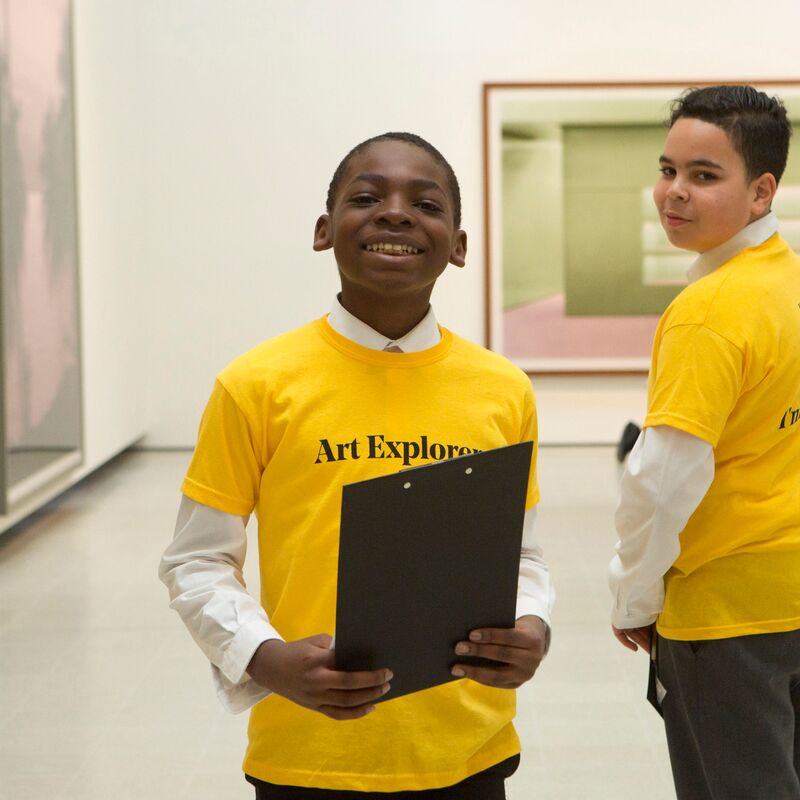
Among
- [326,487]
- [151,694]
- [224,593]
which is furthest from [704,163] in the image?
[151,694]

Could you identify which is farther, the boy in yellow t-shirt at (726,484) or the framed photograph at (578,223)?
the framed photograph at (578,223)

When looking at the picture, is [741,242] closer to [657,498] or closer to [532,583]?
[657,498]

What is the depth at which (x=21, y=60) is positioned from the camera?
7.34 meters

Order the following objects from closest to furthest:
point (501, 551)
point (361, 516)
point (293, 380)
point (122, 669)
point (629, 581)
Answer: point (361, 516)
point (501, 551)
point (293, 380)
point (629, 581)
point (122, 669)

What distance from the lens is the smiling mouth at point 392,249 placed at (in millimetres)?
1768

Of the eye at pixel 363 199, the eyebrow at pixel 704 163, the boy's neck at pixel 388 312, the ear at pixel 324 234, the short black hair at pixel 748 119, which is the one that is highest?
the short black hair at pixel 748 119

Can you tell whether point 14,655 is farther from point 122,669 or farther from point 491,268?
point 491,268

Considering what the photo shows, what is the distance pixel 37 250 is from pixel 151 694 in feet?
12.6

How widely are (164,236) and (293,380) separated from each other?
964 centimetres

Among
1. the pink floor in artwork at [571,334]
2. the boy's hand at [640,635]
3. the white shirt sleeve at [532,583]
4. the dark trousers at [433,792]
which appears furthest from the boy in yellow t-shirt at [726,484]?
the pink floor in artwork at [571,334]

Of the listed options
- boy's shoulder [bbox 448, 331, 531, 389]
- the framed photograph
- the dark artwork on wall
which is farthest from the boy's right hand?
the framed photograph

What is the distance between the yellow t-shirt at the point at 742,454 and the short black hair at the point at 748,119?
0.20 meters

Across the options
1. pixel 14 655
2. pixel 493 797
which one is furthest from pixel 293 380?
pixel 14 655

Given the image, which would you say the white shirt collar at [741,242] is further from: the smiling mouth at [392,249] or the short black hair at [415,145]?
the smiling mouth at [392,249]
